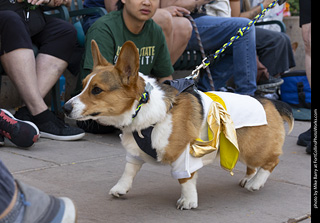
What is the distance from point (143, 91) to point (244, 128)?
833mm

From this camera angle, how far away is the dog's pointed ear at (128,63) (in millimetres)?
2793

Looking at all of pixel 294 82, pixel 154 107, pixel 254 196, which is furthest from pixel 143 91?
pixel 294 82

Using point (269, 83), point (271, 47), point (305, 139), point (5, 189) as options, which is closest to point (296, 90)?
point (269, 83)

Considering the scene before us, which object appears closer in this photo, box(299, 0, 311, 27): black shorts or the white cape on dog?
the white cape on dog

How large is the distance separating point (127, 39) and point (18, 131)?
1424mm

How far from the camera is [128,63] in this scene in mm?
2846

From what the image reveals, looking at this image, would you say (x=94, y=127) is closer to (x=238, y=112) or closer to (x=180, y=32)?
(x=180, y=32)

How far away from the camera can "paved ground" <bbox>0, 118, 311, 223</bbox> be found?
2.77m

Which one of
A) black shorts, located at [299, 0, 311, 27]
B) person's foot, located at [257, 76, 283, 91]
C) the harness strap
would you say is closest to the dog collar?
the harness strap

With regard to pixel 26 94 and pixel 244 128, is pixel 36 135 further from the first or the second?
pixel 244 128

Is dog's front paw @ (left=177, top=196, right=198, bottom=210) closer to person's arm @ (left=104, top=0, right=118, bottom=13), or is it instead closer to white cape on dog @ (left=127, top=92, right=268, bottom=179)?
white cape on dog @ (left=127, top=92, right=268, bottom=179)

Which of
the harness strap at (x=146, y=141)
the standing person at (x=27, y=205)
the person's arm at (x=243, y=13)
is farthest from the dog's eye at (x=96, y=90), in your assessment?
the person's arm at (x=243, y=13)

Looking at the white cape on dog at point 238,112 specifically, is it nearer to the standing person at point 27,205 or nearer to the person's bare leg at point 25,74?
the standing person at point 27,205

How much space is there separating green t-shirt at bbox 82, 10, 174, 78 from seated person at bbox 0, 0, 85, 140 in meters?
0.34
